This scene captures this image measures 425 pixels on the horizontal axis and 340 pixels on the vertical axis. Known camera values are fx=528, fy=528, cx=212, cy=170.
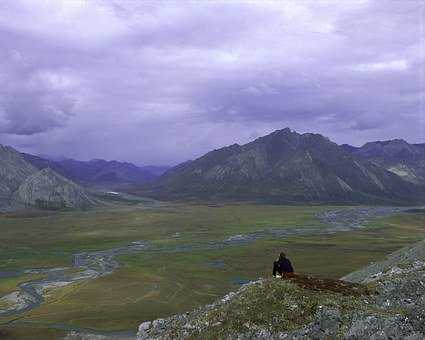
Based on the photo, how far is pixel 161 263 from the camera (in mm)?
122188

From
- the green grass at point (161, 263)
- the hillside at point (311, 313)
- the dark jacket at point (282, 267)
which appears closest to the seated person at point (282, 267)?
the dark jacket at point (282, 267)

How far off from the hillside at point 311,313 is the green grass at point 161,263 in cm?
3741

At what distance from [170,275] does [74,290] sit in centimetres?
2067

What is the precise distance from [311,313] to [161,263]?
92041 mm

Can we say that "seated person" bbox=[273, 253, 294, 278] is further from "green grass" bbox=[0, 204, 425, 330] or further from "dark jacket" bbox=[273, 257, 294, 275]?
"green grass" bbox=[0, 204, 425, 330]

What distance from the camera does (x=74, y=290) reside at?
93.4 m

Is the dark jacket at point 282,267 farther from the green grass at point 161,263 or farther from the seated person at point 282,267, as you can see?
the green grass at point 161,263

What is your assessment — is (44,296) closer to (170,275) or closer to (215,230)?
(170,275)

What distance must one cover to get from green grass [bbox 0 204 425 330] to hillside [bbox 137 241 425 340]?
123 feet

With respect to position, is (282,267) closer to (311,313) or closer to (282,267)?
(282,267)

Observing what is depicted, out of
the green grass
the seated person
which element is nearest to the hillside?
the seated person

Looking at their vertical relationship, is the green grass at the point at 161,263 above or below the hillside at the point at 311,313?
below

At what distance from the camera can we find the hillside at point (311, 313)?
30438mm

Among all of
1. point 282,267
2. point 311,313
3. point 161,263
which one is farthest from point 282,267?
point 161,263
